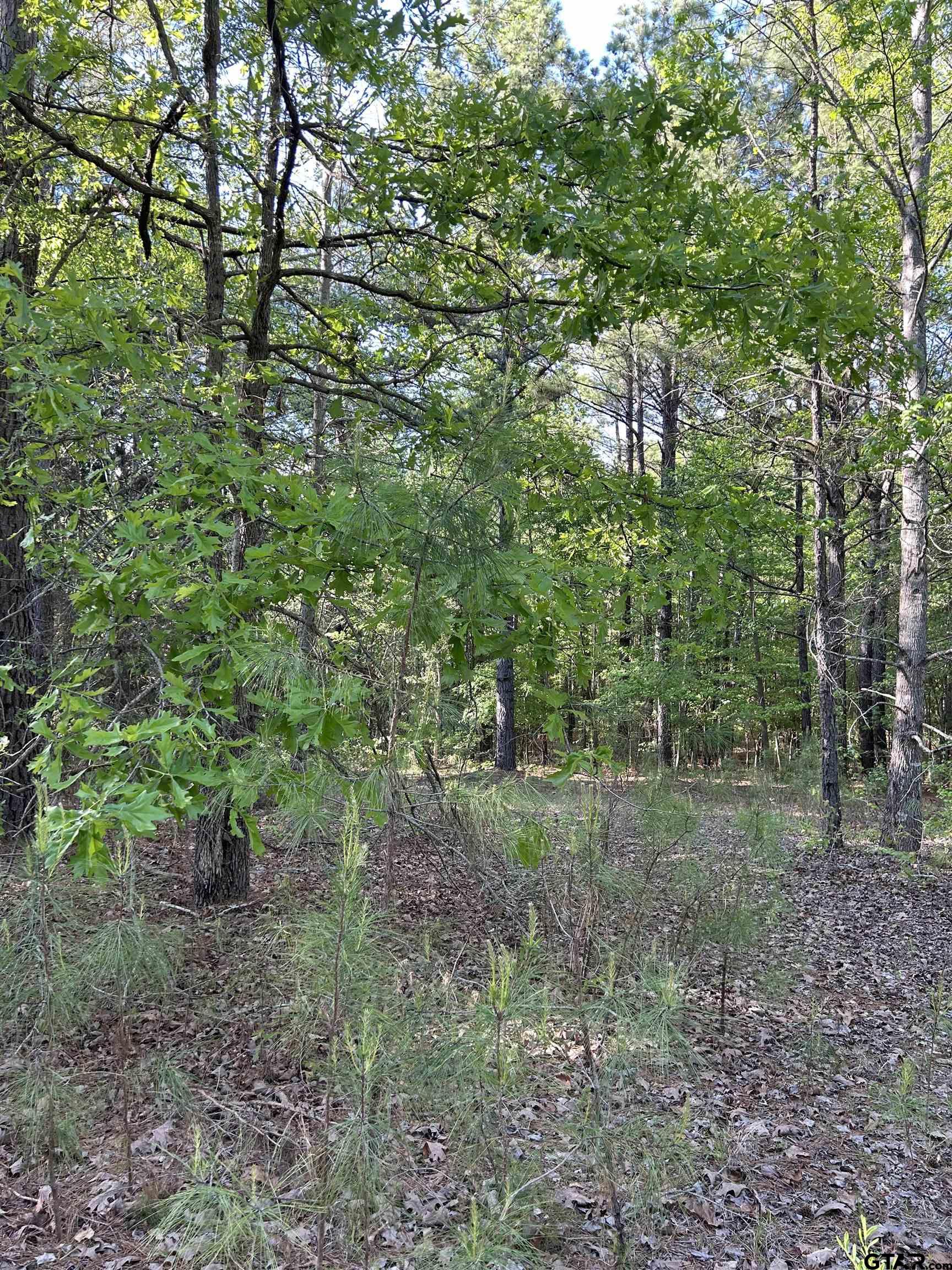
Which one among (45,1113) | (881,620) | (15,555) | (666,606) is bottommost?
(45,1113)

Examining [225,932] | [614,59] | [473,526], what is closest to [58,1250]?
[225,932]

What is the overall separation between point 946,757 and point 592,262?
15.7 m

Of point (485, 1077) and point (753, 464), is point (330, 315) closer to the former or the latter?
point (485, 1077)

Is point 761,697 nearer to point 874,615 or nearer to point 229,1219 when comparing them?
point 874,615

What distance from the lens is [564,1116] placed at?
3492 mm

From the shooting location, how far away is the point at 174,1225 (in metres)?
2.87

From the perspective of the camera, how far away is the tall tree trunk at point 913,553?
8.10m

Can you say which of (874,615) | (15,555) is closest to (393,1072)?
(15,555)

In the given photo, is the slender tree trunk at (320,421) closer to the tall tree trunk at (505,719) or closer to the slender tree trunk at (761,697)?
the tall tree trunk at (505,719)

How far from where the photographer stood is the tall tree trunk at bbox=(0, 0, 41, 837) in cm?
529

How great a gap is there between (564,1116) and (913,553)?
7.16 m

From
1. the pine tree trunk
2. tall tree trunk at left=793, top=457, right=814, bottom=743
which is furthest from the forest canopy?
tall tree trunk at left=793, top=457, right=814, bottom=743

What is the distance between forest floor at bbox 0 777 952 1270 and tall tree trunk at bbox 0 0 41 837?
1.34 metres

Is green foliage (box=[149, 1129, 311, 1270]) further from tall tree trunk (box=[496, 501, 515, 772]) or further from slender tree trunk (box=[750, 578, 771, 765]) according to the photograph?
slender tree trunk (box=[750, 578, 771, 765])
